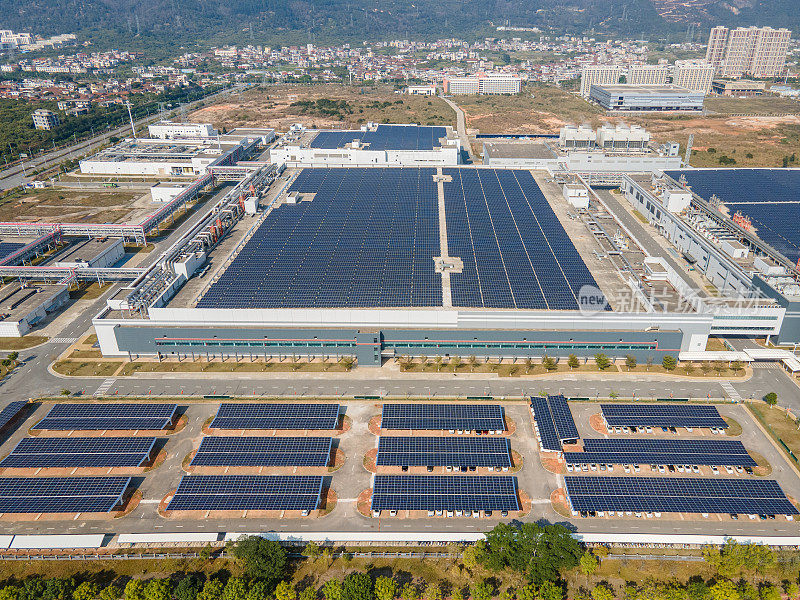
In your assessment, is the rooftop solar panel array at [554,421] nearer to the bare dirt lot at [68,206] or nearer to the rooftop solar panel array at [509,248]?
the rooftop solar panel array at [509,248]

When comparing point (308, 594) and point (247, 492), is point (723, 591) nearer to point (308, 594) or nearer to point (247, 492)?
point (308, 594)

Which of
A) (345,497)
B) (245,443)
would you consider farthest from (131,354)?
(345,497)

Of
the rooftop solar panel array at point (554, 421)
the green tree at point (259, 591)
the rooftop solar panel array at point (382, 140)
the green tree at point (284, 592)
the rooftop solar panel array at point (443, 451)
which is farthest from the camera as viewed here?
the rooftop solar panel array at point (382, 140)

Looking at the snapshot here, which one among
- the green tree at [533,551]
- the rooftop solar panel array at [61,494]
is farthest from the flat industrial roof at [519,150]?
the rooftop solar panel array at [61,494]

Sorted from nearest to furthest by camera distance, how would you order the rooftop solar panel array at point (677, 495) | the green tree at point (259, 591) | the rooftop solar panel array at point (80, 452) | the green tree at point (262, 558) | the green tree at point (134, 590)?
the green tree at point (259, 591)
the green tree at point (134, 590)
the green tree at point (262, 558)
the rooftop solar panel array at point (677, 495)
the rooftop solar panel array at point (80, 452)

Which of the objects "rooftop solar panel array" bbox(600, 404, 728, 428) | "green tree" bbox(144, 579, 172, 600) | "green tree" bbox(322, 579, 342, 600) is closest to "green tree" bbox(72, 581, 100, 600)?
"green tree" bbox(144, 579, 172, 600)

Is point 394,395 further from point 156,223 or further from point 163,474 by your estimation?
point 156,223

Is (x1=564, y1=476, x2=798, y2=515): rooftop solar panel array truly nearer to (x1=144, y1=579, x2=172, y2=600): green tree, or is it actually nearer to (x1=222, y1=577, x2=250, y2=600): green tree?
(x1=222, y1=577, x2=250, y2=600): green tree
